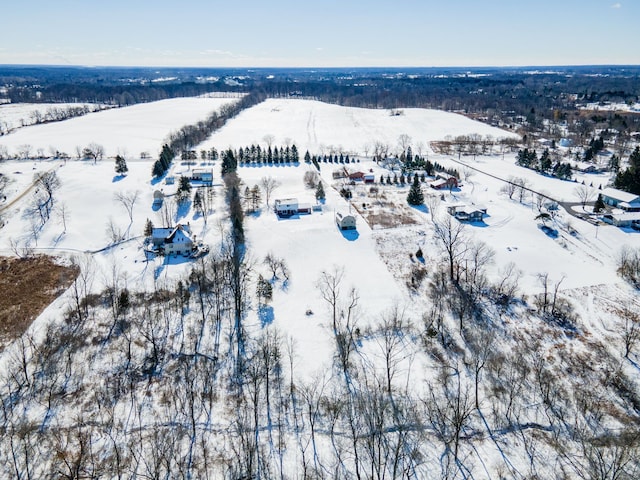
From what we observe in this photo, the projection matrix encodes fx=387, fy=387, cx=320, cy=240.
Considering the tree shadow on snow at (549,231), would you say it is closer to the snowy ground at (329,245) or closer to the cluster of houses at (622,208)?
the snowy ground at (329,245)

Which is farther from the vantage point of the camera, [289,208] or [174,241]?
[289,208]

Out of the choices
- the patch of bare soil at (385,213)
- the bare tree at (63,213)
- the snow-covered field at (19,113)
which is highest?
the snow-covered field at (19,113)

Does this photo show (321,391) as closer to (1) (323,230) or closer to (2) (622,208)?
(1) (323,230)

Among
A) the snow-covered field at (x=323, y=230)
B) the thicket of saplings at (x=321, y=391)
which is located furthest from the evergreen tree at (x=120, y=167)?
the thicket of saplings at (x=321, y=391)

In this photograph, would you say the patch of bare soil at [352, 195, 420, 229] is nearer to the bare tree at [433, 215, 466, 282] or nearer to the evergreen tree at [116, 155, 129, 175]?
the bare tree at [433, 215, 466, 282]

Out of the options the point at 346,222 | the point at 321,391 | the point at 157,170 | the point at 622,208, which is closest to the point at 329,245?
the point at 346,222

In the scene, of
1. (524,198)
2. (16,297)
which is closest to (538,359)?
(524,198)

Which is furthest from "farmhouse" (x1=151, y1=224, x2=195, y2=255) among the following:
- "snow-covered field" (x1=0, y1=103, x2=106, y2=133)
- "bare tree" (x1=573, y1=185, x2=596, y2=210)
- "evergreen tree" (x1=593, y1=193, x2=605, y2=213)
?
"snow-covered field" (x1=0, y1=103, x2=106, y2=133)

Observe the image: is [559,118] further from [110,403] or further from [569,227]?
[110,403]
